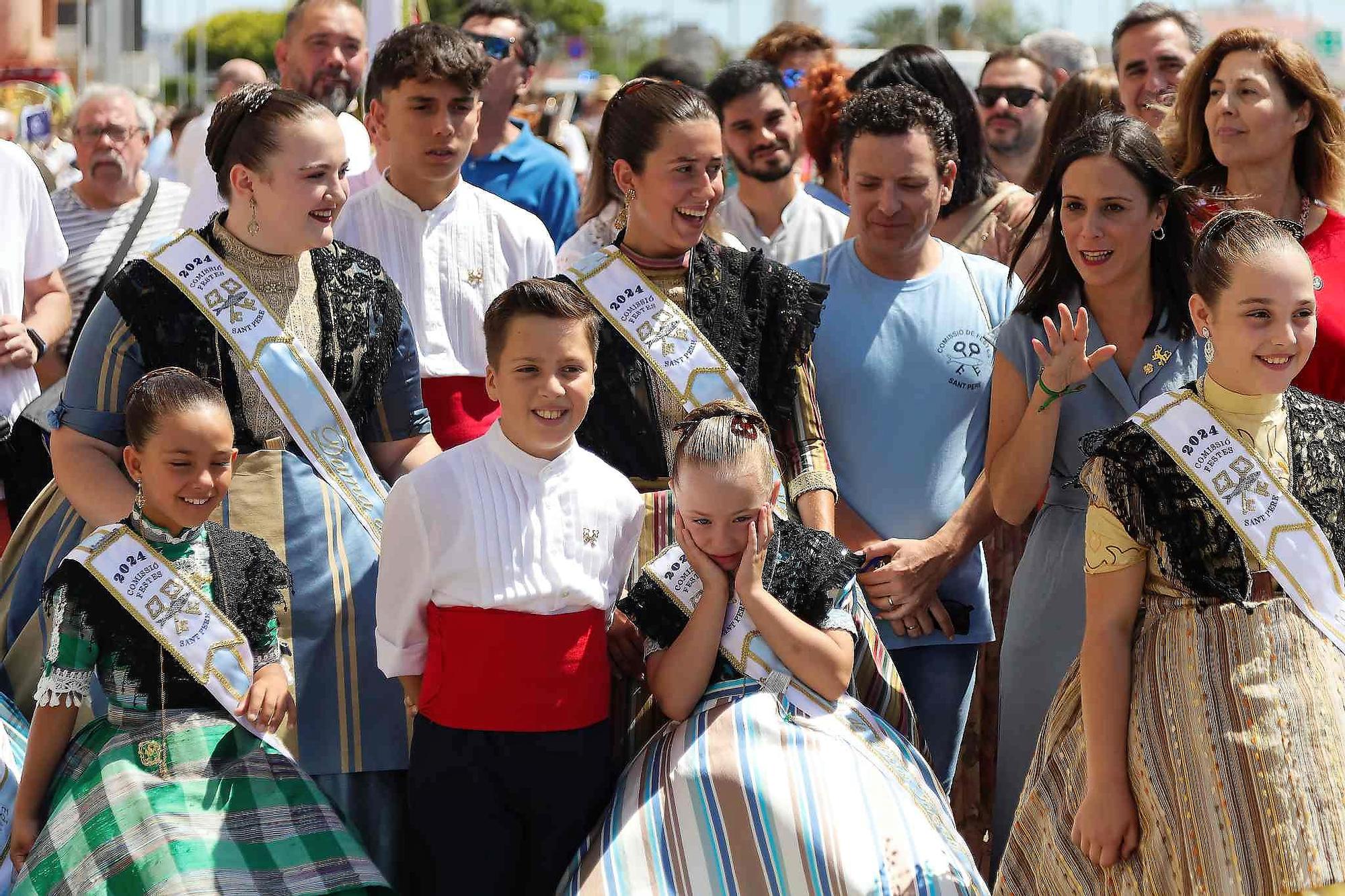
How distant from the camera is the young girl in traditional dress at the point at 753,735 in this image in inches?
117

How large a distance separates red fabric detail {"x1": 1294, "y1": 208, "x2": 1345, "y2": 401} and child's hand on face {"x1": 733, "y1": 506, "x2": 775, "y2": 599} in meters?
1.48

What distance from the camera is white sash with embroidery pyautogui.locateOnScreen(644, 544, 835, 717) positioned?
3146 mm

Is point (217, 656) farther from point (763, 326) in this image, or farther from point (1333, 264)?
point (1333, 264)

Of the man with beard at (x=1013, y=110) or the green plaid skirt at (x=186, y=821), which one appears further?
the man with beard at (x=1013, y=110)

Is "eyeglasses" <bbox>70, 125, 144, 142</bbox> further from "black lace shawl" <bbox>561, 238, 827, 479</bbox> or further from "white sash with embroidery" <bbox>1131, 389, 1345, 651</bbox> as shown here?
"white sash with embroidery" <bbox>1131, 389, 1345, 651</bbox>

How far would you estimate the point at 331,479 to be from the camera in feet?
11.3

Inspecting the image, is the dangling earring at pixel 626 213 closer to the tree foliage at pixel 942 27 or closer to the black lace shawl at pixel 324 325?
the black lace shawl at pixel 324 325

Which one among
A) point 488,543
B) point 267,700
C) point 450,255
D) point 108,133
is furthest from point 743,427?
point 108,133

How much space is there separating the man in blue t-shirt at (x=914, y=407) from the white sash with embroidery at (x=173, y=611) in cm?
143

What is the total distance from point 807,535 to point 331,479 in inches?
37.9

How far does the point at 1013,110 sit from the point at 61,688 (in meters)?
4.39

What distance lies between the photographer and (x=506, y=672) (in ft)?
10.0

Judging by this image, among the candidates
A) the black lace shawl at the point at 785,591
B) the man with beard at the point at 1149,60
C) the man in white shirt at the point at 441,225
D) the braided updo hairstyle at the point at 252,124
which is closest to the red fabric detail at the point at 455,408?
the man in white shirt at the point at 441,225

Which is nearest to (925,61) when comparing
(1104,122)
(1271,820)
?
(1104,122)
